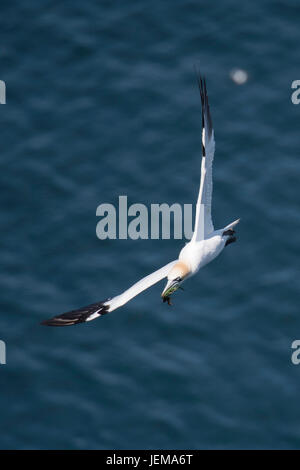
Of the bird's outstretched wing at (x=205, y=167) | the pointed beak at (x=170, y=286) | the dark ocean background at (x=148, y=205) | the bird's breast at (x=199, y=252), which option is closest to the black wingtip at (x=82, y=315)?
the pointed beak at (x=170, y=286)

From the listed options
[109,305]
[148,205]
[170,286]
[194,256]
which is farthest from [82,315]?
[148,205]

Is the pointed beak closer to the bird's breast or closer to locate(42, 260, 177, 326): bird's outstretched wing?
locate(42, 260, 177, 326): bird's outstretched wing

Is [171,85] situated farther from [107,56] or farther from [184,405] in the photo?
[184,405]

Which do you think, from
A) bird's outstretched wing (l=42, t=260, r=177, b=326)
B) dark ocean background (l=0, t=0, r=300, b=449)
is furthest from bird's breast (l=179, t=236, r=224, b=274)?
dark ocean background (l=0, t=0, r=300, b=449)

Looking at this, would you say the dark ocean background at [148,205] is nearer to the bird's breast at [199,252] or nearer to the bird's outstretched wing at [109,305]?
the bird's outstretched wing at [109,305]

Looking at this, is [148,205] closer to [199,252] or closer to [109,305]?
[199,252]
